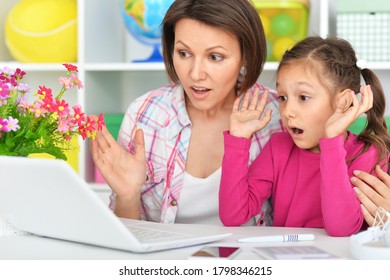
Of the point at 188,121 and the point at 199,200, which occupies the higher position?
the point at 188,121

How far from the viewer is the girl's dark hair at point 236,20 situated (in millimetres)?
1581

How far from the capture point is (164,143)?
1.78 meters

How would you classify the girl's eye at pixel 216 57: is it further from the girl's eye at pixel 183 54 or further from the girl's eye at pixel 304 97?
the girl's eye at pixel 304 97

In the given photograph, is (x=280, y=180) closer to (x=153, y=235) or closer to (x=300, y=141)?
(x=300, y=141)

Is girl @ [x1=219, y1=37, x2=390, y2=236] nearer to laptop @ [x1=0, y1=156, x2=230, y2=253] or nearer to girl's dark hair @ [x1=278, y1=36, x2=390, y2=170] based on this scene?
girl's dark hair @ [x1=278, y1=36, x2=390, y2=170]

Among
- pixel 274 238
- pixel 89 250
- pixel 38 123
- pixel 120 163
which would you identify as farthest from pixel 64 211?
pixel 120 163

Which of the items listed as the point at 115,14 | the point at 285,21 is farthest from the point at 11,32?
the point at 285,21

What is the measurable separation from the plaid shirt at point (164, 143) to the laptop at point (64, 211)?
1.53 feet

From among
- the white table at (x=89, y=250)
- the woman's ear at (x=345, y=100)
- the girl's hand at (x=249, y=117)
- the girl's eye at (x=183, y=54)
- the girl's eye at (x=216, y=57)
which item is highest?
the girl's eye at (x=183, y=54)

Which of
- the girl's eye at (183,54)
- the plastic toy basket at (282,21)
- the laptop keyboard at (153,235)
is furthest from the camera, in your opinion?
the plastic toy basket at (282,21)

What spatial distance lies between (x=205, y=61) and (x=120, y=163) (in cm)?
31

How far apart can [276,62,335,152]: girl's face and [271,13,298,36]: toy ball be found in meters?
1.00

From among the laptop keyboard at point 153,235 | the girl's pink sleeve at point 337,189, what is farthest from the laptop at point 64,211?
the girl's pink sleeve at point 337,189

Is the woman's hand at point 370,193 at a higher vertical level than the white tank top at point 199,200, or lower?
higher
